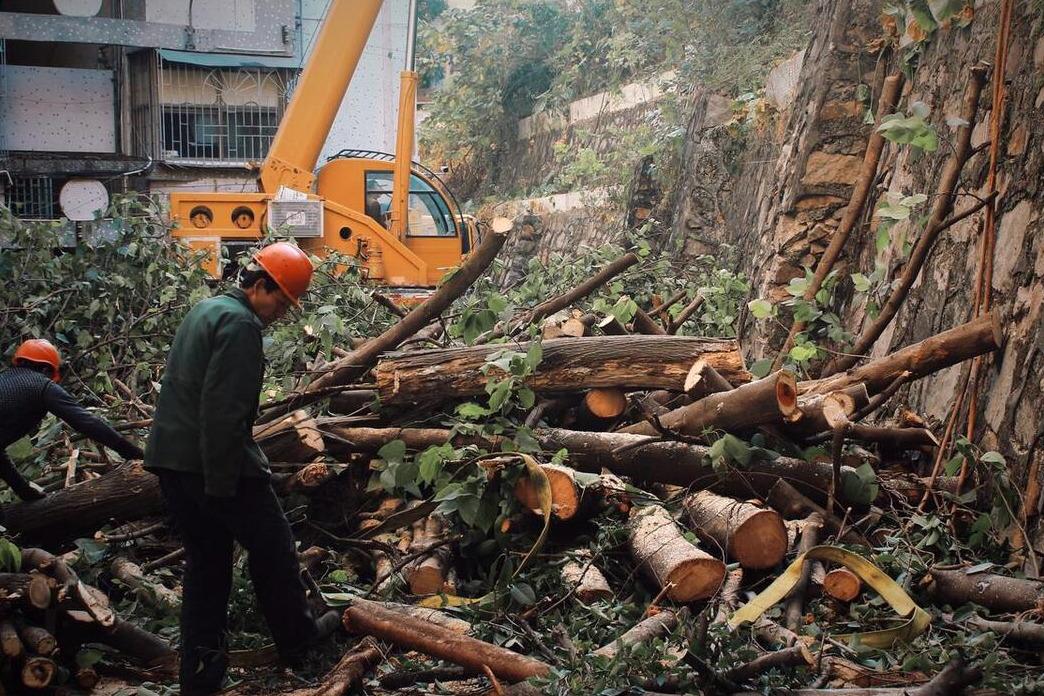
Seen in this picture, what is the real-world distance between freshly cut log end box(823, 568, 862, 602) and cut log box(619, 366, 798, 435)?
83 centimetres

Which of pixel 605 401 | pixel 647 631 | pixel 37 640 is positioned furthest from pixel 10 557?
pixel 605 401

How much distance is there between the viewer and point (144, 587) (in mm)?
5055

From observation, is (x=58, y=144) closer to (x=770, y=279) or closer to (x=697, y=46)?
(x=697, y=46)

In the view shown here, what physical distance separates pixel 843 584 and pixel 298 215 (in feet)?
28.7

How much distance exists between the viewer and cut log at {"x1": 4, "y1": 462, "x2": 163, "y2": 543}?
5410mm

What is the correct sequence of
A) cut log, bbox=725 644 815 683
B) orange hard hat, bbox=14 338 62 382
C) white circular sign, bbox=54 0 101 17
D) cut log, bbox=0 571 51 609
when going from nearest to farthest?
cut log, bbox=725 644 815 683 → cut log, bbox=0 571 51 609 → orange hard hat, bbox=14 338 62 382 → white circular sign, bbox=54 0 101 17

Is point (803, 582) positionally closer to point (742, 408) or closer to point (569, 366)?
point (742, 408)

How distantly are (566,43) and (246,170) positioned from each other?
899 centimetres

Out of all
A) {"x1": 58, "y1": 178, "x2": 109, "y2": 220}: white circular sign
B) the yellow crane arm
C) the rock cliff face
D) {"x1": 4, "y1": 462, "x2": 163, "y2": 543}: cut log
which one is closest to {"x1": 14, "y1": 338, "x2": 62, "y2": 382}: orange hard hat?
{"x1": 4, "y1": 462, "x2": 163, "y2": 543}: cut log

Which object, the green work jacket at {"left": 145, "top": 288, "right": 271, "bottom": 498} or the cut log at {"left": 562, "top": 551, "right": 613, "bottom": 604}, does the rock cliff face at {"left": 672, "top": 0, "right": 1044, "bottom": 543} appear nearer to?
the cut log at {"left": 562, "top": 551, "right": 613, "bottom": 604}

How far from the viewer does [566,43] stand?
21000 mm

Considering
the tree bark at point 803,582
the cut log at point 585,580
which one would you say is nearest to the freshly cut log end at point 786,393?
the tree bark at point 803,582

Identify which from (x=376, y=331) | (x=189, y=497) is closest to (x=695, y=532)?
(x=189, y=497)

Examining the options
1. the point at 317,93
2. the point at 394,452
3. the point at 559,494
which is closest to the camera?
the point at 559,494
